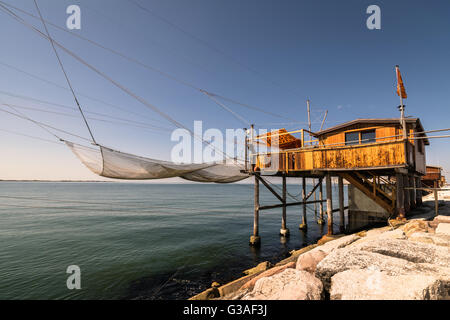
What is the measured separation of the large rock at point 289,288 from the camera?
14.6 feet

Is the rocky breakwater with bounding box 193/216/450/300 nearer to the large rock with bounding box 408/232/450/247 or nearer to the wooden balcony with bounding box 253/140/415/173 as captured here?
the large rock with bounding box 408/232/450/247

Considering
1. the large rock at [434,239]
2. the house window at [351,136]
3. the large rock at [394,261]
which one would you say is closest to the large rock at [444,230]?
the large rock at [434,239]

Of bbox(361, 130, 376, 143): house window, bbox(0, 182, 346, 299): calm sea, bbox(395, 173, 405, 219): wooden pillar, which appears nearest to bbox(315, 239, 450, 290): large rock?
bbox(0, 182, 346, 299): calm sea

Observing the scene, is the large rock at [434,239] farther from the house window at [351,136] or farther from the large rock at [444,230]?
the house window at [351,136]

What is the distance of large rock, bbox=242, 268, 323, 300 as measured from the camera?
4.45 meters

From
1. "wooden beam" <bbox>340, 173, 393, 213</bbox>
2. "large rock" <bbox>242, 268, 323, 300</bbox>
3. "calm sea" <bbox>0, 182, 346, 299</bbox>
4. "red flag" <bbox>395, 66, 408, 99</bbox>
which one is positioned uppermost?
"red flag" <bbox>395, 66, 408, 99</bbox>

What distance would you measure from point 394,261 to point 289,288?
3008 millimetres

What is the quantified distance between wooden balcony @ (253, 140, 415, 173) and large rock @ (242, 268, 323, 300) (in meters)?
9.94

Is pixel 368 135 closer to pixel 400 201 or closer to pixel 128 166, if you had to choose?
pixel 400 201

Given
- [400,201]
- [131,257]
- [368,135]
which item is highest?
[368,135]

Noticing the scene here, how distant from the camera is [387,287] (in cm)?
388

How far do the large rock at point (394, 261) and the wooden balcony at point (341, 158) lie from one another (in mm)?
6920

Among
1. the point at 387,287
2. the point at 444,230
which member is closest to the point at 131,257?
the point at 387,287
